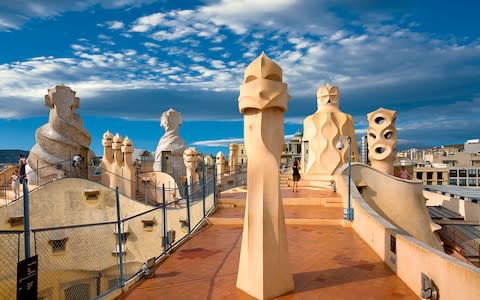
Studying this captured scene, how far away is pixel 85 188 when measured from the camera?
16.5 m

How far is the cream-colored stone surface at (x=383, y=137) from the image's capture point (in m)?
21.4

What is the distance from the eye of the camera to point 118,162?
73.6ft

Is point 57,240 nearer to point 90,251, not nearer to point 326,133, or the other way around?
point 90,251

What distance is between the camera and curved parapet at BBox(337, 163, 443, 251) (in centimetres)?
1494

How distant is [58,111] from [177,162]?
10.9m

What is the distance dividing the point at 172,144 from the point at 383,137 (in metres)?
16.3

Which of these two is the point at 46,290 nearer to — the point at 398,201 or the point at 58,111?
the point at 58,111

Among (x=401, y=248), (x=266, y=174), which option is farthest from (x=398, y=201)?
(x=266, y=174)

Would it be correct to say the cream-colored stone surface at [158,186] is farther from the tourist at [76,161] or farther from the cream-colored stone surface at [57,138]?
the cream-colored stone surface at [57,138]

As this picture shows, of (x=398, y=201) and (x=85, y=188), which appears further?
(x=85, y=188)

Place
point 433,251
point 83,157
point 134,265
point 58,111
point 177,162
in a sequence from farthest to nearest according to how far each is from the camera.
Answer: point 177,162 < point 83,157 < point 58,111 < point 134,265 < point 433,251

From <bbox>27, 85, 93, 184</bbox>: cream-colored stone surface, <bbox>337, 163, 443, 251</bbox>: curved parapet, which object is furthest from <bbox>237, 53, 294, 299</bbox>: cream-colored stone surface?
<bbox>27, 85, 93, 184</bbox>: cream-colored stone surface

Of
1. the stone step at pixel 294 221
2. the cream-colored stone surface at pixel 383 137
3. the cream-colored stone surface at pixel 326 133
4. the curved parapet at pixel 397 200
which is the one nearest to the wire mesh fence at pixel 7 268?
the stone step at pixel 294 221

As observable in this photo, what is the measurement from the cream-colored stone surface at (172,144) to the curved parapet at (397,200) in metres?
16.3
